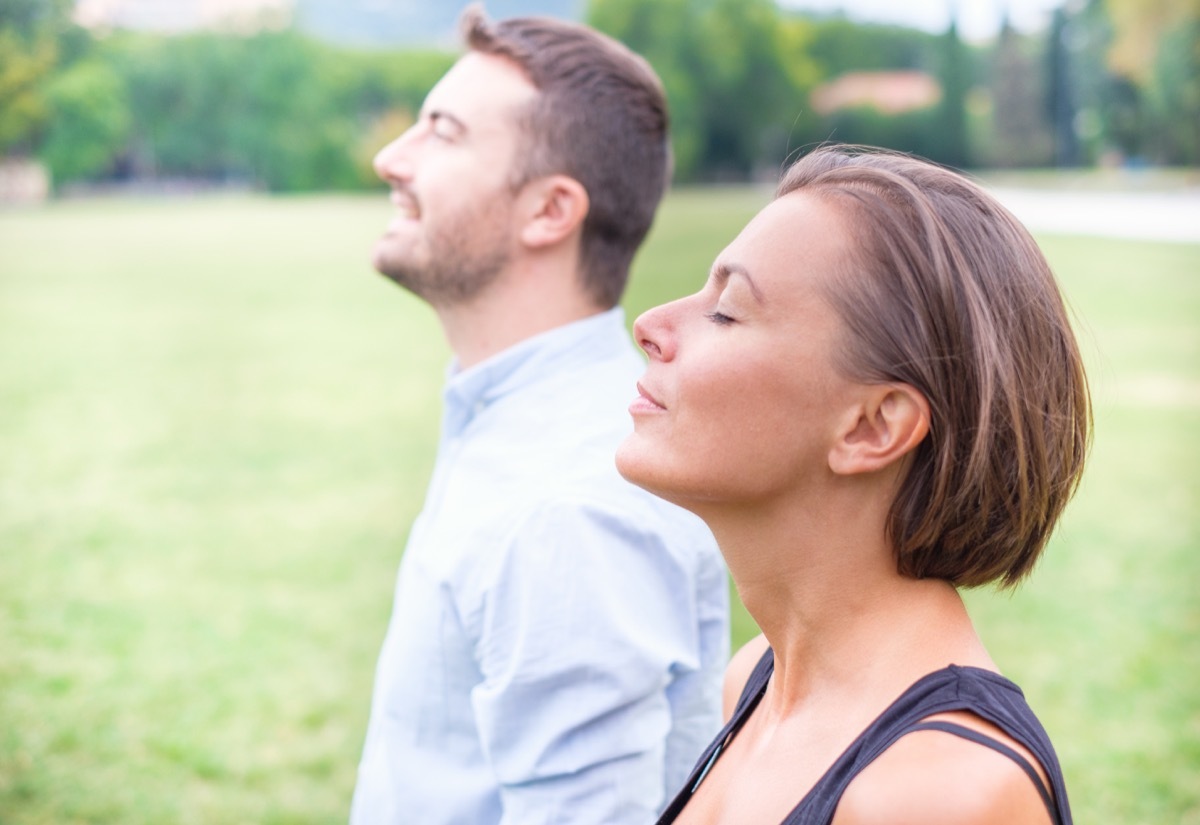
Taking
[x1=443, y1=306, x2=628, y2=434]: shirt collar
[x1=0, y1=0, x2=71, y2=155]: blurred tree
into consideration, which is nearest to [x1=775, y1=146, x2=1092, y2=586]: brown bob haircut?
[x1=443, y1=306, x2=628, y2=434]: shirt collar

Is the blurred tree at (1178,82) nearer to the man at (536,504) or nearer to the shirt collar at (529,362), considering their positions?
the man at (536,504)

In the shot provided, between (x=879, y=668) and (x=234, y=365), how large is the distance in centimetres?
1432

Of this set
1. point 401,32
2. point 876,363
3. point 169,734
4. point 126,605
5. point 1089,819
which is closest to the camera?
point 876,363

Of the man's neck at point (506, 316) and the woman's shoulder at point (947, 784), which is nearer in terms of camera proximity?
the woman's shoulder at point (947, 784)

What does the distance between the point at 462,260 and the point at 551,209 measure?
19cm

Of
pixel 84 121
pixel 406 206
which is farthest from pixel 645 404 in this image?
pixel 84 121

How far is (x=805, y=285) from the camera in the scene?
1084 mm

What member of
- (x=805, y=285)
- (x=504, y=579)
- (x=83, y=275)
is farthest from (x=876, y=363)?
(x=83, y=275)

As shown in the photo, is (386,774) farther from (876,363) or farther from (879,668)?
(876,363)

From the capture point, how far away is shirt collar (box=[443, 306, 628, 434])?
1.98 metres

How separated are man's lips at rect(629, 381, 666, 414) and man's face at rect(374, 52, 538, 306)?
0.90 metres

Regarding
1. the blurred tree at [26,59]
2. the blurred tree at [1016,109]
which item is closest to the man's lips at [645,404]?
the blurred tree at [26,59]

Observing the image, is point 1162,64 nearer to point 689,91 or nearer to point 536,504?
point 689,91

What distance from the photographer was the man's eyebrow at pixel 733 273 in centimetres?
111
